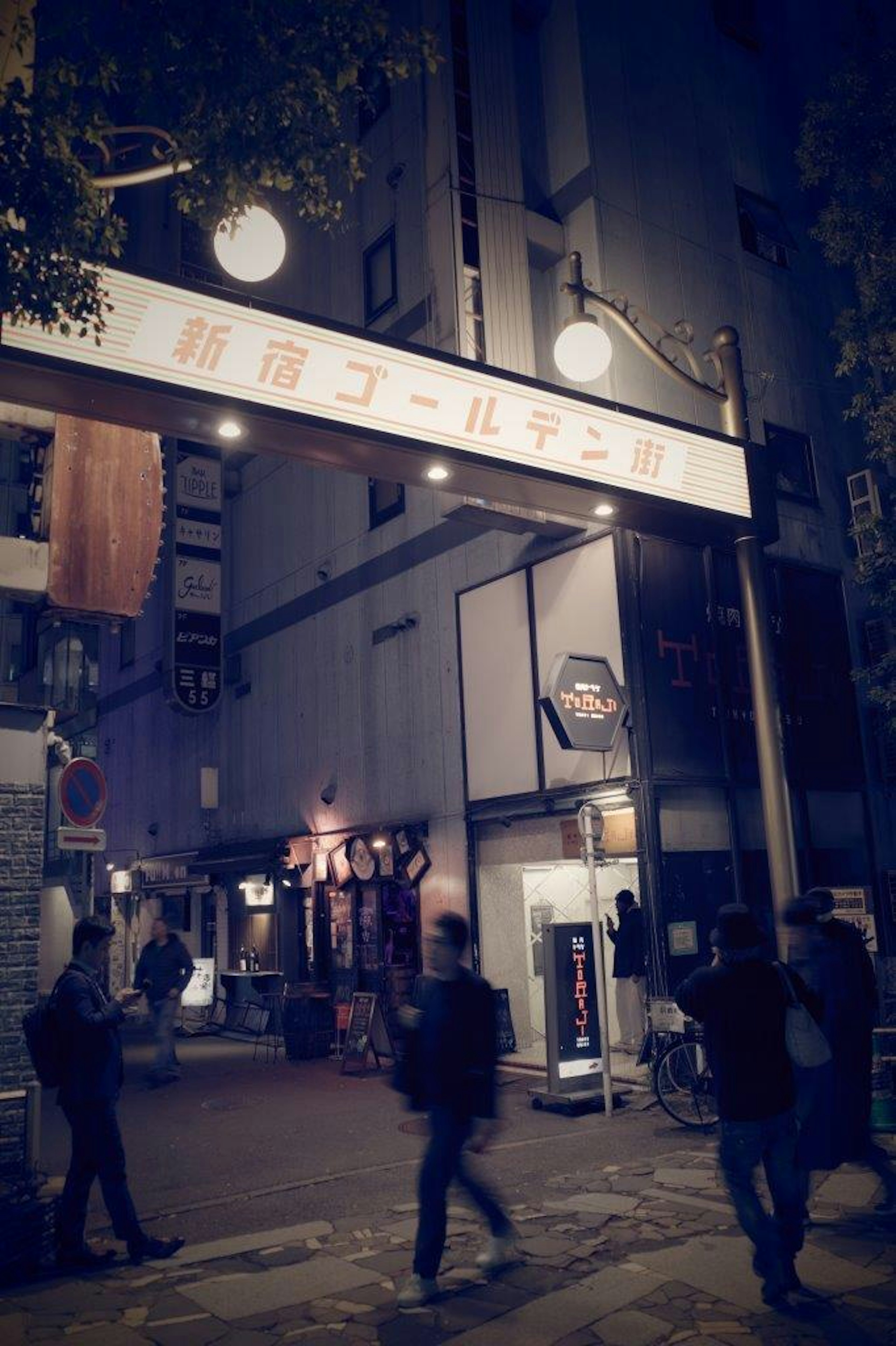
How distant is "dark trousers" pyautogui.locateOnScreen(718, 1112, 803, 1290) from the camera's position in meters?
5.14

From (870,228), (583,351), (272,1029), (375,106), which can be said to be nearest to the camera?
(583,351)

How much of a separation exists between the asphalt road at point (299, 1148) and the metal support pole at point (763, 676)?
2.90 m

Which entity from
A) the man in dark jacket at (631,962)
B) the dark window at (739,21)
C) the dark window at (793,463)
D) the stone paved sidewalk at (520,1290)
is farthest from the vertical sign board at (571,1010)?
the dark window at (739,21)

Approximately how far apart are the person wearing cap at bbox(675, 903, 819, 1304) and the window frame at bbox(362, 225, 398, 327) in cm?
1520

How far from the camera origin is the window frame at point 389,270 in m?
18.2

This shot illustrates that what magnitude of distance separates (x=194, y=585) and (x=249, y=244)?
13.5m

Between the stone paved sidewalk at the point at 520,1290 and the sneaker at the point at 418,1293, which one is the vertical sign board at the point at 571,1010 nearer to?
the stone paved sidewalk at the point at 520,1290

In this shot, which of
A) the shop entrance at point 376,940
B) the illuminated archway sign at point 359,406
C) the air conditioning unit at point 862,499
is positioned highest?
the air conditioning unit at point 862,499

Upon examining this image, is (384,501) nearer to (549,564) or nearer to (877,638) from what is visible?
(549,564)

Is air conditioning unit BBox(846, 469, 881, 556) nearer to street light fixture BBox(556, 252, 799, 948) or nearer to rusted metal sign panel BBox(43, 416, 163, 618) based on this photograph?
street light fixture BBox(556, 252, 799, 948)

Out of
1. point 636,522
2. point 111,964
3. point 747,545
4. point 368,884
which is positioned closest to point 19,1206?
point 636,522

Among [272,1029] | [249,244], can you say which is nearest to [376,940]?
[272,1029]

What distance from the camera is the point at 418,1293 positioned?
544 centimetres

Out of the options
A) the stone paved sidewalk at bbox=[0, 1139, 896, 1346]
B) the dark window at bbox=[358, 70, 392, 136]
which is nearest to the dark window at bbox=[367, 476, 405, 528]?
the dark window at bbox=[358, 70, 392, 136]
